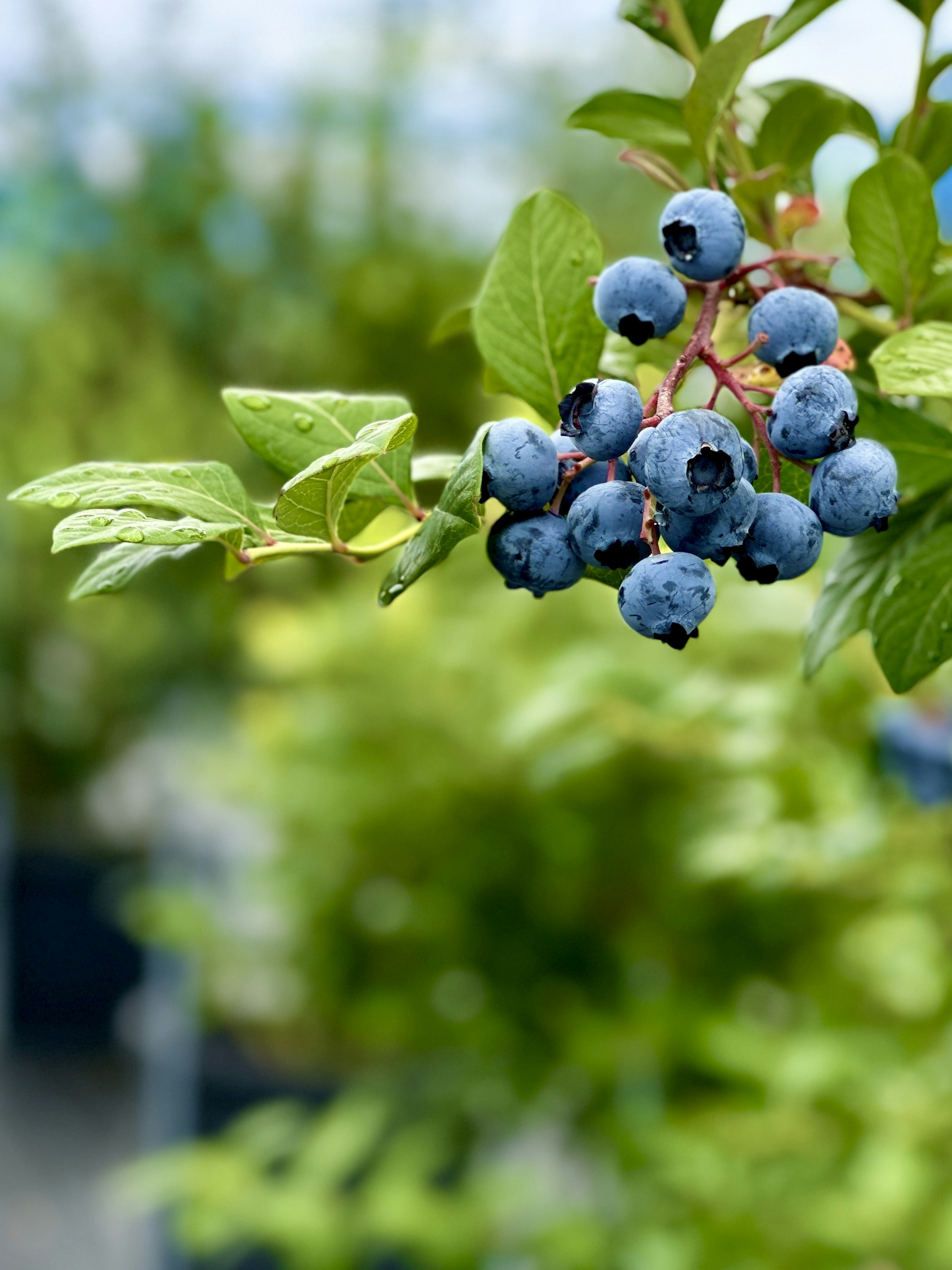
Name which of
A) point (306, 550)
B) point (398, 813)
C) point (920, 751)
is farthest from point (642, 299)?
point (398, 813)

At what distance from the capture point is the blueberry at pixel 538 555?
0.34 m

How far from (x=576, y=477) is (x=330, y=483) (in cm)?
8

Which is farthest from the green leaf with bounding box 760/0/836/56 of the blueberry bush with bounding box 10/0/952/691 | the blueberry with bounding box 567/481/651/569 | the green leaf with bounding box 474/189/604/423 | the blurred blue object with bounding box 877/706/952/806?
the blurred blue object with bounding box 877/706/952/806

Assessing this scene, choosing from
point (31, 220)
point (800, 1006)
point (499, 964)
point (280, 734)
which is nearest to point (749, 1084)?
point (800, 1006)

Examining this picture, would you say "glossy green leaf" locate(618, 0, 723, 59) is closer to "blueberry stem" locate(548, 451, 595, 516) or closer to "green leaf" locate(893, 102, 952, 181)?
"green leaf" locate(893, 102, 952, 181)

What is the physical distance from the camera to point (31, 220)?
4066 millimetres

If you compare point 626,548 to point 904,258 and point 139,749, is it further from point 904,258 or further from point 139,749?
point 139,749

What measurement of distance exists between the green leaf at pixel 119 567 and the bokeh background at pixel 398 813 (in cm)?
21

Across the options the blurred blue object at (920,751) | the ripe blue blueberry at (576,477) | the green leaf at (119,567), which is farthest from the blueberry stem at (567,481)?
the blurred blue object at (920,751)

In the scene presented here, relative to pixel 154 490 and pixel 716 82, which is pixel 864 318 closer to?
pixel 716 82

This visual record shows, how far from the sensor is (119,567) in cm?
36

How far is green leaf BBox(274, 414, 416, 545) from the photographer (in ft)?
0.98

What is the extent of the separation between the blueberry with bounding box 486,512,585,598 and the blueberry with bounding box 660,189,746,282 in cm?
9

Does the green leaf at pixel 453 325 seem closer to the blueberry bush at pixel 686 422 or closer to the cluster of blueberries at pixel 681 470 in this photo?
the blueberry bush at pixel 686 422
